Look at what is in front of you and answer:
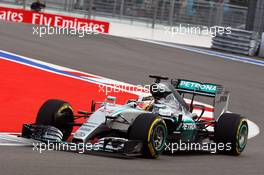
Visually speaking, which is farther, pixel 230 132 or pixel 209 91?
pixel 209 91

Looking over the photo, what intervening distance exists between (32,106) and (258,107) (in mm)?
6151

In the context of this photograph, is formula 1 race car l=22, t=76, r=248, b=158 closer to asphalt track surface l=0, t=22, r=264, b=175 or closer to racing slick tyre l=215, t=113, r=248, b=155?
racing slick tyre l=215, t=113, r=248, b=155

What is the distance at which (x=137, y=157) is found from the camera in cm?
929

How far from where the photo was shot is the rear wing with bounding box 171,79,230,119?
11227 mm

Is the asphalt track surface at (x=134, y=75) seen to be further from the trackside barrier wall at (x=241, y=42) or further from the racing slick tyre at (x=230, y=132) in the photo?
the trackside barrier wall at (x=241, y=42)

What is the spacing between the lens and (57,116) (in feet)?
31.9

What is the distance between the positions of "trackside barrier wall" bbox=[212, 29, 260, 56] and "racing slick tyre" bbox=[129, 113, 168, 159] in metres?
18.9

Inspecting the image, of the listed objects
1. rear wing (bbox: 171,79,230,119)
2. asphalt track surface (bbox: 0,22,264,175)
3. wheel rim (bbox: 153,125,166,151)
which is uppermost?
rear wing (bbox: 171,79,230,119)

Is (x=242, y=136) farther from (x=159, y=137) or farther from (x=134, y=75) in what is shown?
(x=134, y=75)

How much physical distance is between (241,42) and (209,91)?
17313 mm

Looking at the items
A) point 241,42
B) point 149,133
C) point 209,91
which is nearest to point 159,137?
point 149,133

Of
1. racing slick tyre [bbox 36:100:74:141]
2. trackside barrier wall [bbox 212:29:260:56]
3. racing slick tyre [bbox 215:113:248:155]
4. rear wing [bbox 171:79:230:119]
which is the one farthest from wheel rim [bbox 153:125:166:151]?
trackside barrier wall [bbox 212:29:260:56]

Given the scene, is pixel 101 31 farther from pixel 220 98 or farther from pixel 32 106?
pixel 220 98

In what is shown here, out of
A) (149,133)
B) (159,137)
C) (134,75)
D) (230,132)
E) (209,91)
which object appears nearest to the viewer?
(149,133)
